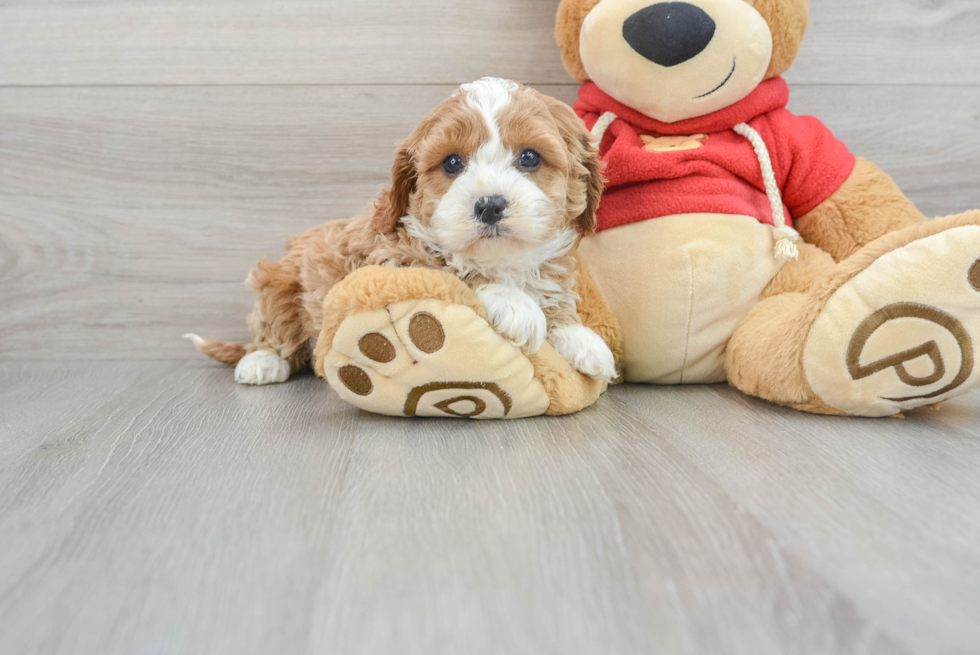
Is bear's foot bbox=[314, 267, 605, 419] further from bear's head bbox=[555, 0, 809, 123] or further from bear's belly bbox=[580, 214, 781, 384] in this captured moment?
bear's head bbox=[555, 0, 809, 123]

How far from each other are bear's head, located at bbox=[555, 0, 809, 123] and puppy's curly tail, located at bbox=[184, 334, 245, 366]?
0.90 meters

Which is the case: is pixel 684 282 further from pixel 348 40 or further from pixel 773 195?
pixel 348 40

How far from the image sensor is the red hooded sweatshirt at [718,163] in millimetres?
1118

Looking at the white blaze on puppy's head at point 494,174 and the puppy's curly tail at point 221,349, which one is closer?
the white blaze on puppy's head at point 494,174

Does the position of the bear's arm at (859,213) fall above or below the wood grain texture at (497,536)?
above

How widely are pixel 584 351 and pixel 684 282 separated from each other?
23cm

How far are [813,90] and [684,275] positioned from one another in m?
0.66

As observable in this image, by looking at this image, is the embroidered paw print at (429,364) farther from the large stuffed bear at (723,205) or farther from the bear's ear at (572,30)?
the bear's ear at (572,30)

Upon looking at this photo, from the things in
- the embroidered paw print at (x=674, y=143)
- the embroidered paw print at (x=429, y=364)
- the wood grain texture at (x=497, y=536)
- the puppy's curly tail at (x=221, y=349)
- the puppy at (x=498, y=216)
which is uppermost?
the embroidered paw print at (x=674, y=143)

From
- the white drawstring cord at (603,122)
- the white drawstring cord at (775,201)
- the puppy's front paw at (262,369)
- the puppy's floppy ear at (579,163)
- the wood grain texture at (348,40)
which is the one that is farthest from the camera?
the wood grain texture at (348,40)

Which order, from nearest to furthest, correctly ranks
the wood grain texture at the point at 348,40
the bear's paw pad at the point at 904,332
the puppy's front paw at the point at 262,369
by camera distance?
the bear's paw pad at the point at 904,332 → the puppy's front paw at the point at 262,369 → the wood grain texture at the point at 348,40

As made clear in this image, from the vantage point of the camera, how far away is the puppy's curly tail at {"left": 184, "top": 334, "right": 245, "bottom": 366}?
1.42 m

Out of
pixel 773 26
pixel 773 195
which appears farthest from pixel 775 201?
pixel 773 26

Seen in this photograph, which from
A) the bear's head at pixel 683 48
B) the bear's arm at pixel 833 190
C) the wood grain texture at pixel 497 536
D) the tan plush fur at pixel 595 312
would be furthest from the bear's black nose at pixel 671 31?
the wood grain texture at pixel 497 536
